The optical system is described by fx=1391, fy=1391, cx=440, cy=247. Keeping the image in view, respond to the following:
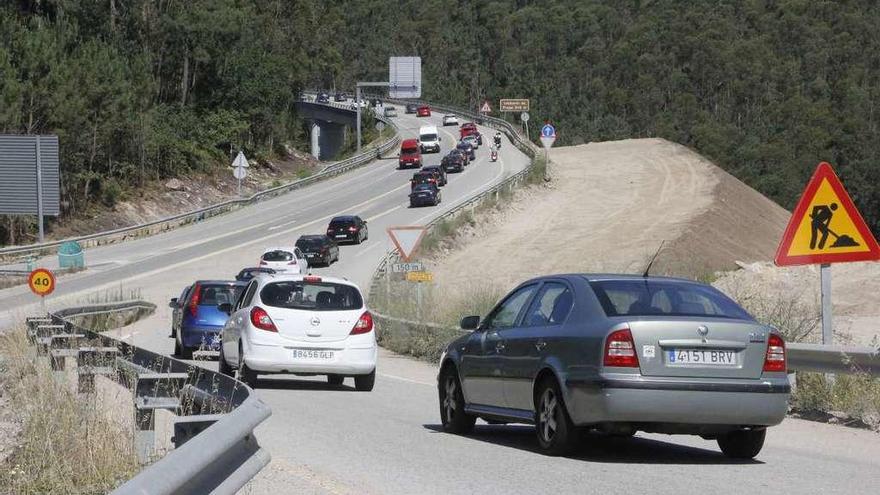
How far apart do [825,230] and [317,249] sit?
4358 cm

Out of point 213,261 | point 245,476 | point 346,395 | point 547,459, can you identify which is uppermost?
point 245,476

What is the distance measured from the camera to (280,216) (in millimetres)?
75938

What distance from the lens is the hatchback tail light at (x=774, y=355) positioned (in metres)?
10.9

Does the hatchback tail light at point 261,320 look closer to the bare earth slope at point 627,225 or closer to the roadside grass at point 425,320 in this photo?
the roadside grass at point 425,320

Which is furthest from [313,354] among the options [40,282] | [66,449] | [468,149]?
[468,149]

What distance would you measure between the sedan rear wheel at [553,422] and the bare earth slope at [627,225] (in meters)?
34.9

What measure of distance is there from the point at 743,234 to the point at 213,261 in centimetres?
2353

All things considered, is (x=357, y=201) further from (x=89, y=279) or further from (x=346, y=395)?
(x=346, y=395)

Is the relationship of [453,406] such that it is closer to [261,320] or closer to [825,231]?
[825,231]

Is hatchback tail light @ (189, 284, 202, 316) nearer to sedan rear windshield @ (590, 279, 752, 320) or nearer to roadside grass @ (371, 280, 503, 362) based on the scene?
roadside grass @ (371, 280, 503, 362)

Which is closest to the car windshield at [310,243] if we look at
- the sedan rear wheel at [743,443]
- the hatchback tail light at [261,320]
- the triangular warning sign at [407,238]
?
the triangular warning sign at [407,238]

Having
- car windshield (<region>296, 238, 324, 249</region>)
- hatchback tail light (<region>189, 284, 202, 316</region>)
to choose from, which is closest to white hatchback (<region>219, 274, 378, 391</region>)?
hatchback tail light (<region>189, 284, 202, 316</region>)

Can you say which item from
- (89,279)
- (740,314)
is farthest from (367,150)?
A: (740,314)

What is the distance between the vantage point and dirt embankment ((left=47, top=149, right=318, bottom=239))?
76.0m
